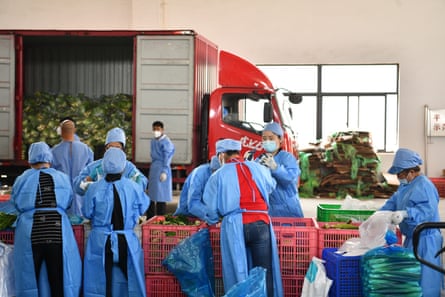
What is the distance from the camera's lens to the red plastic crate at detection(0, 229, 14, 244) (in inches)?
237

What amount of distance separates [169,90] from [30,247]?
5.59 meters

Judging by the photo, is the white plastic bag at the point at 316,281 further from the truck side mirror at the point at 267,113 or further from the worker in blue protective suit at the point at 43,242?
the truck side mirror at the point at 267,113

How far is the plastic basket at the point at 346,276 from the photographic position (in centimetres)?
511

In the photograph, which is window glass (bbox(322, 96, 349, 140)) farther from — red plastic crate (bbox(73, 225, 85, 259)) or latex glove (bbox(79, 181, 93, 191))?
red plastic crate (bbox(73, 225, 85, 259))

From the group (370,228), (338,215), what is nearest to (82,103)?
(338,215)

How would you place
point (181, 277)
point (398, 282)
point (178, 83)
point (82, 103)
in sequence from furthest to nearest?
point (82, 103) < point (178, 83) < point (181, 277) < point (398, 282)

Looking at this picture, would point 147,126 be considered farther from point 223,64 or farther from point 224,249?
point 224,249

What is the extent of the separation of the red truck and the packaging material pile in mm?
4280

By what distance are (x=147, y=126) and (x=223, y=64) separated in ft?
5.68

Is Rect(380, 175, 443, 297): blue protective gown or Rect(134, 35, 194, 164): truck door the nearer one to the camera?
Rect(380, 175, 443, 297): blue protective gown

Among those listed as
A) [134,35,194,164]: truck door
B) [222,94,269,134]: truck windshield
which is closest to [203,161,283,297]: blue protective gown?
[134,35,194,164]: truck door

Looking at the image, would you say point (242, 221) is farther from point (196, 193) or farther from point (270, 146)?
point (270, 146)

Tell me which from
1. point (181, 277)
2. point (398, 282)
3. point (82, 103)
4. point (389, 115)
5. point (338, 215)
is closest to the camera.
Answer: point (398, 282)

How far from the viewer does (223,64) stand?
37.1 ft
